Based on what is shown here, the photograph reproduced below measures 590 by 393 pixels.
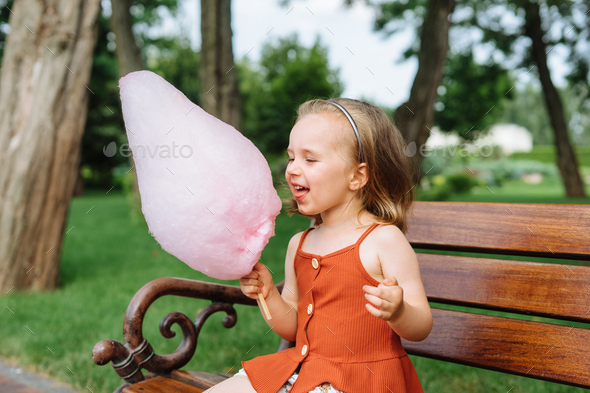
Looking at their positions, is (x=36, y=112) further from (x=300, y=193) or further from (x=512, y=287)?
(x=512, y=287)

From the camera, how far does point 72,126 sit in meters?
3.77

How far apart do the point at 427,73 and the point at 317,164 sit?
4631 millimetres

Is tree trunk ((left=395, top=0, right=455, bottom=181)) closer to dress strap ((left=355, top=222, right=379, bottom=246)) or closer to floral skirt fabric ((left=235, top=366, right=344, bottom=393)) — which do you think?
dress strap ((left=355, top=222, right=379, bottom=246))

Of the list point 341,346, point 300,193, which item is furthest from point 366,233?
point 341,346

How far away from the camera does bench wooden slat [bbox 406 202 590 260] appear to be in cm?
143

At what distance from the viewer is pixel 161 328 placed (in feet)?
5.22

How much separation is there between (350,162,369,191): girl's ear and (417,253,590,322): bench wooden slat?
1.63 feet

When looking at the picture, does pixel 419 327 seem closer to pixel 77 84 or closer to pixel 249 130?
pixel 77 84

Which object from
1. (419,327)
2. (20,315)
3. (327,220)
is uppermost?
(327,220)

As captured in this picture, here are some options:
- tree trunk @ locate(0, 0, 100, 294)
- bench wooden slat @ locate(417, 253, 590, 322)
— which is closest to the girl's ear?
bench wooden slat @ locate(417, 253, 590, 322)

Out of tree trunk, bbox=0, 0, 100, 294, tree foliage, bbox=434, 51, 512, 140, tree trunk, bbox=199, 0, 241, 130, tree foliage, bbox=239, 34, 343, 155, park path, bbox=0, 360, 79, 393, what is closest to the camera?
park path, bbox=0, 360, 79, 393

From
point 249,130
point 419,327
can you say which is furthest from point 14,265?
point 249,130

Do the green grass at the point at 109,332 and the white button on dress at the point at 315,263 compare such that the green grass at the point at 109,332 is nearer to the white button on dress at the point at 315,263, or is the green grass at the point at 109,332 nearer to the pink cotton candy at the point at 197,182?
the white button on dress at the point at 315,263

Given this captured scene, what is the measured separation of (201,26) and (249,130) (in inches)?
695
